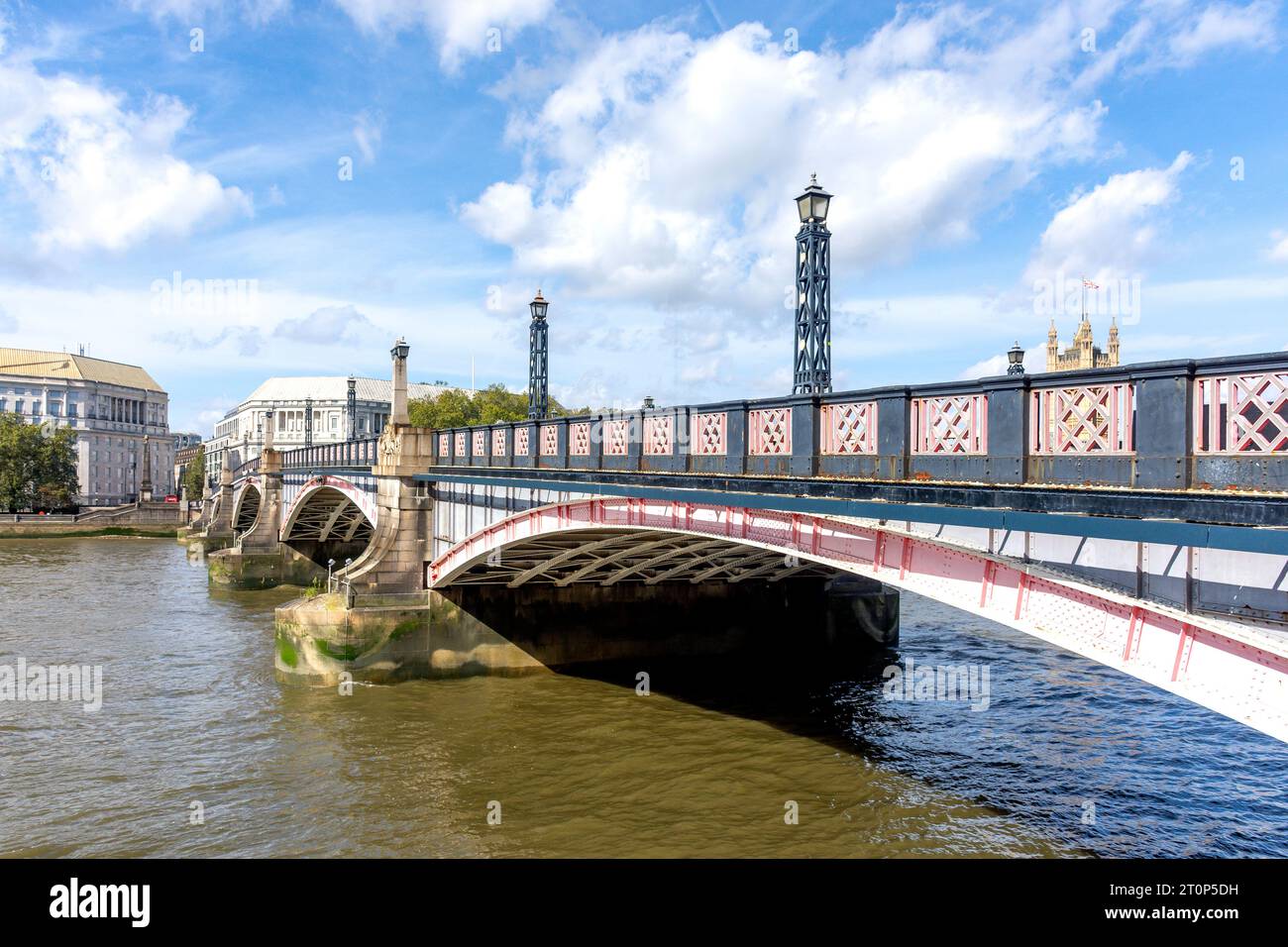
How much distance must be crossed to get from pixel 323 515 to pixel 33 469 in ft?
195

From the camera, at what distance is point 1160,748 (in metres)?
17.2

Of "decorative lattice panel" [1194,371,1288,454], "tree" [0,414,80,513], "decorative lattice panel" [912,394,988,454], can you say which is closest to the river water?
"decorative lattice panel" [912,394,988,454]

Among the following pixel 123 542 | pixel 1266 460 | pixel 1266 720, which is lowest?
pixel 123 542

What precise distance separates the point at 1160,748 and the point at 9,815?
2060 centimetres

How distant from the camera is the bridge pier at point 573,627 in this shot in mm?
22250

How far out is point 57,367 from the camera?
115312 millimetres

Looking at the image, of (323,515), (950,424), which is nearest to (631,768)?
(950,424)

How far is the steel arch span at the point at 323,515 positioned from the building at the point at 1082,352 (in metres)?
61.8

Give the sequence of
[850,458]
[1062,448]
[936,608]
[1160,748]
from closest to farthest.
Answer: [1062,448], [850,458], [1160,748], [936,608]

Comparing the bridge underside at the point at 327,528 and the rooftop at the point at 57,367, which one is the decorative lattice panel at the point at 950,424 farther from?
the rooftop at the point at 57,367

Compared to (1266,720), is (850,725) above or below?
below
